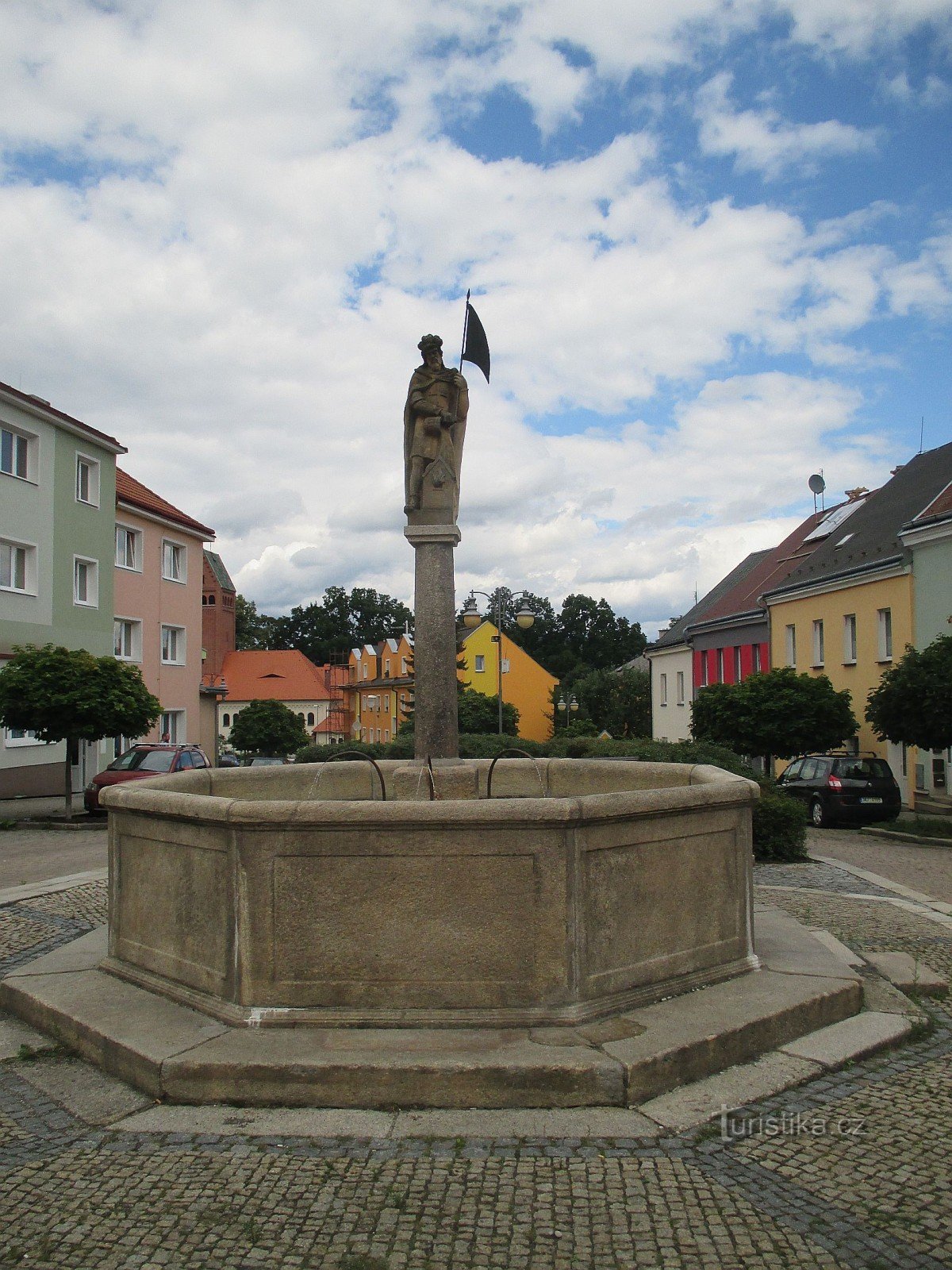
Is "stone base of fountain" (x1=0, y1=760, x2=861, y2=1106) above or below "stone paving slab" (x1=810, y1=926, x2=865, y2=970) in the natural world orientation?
above

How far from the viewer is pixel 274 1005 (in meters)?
4.96

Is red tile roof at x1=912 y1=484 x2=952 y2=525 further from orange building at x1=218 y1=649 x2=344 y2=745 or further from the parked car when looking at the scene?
orange building at x1=218 y1=649 x2=344 y2=745

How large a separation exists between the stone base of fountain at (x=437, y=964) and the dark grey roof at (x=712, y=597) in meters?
39.4

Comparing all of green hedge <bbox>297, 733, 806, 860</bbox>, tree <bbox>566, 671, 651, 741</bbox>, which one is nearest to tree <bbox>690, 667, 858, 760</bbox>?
green hedge <bbox>297, 733, 806, 860</bbox>

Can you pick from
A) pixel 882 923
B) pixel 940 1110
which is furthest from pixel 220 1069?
pixel 882 923

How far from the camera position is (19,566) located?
94.8 ft

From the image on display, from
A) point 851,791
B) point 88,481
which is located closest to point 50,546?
point 88,481

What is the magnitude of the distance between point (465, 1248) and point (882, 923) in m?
6.44

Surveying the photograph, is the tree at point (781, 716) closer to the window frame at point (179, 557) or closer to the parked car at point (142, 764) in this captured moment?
the parked car at point (142, 764)

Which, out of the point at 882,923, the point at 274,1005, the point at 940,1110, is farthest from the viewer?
the point at 882,923

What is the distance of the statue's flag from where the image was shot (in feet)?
32.2

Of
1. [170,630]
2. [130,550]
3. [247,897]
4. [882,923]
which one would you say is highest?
[130,550]

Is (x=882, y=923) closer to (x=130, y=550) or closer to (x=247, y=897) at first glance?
(x=247, y=897)

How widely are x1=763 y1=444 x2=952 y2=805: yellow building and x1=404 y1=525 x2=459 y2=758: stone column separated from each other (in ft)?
65.3
